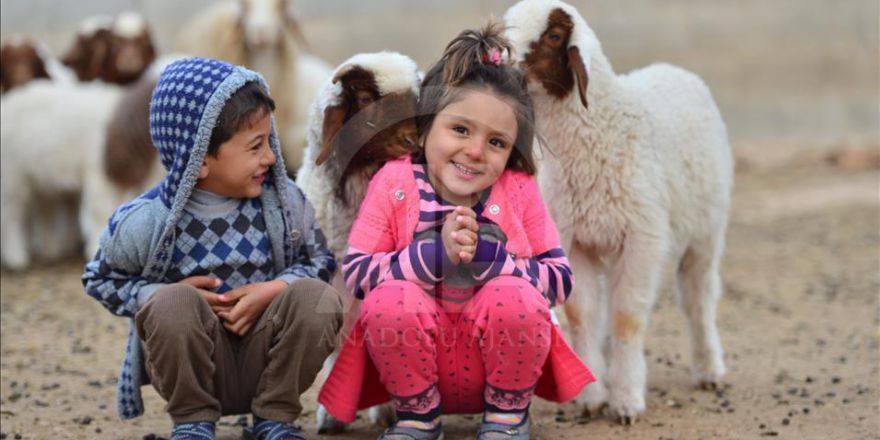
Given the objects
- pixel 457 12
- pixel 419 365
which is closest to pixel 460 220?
pixel 419 365

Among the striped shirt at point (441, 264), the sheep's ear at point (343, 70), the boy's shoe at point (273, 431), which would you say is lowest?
the boy's shoe at point (273, 431)

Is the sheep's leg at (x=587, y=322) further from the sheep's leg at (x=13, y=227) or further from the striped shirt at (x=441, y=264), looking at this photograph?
the sheep's leg at (x=13, y=227)

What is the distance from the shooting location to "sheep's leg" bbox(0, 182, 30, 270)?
7922 millimetres

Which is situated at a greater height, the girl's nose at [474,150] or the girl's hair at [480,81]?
the girl's hair at [480,81]

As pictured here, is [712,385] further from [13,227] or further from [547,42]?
[13,227]

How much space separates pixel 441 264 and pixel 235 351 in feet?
2.22

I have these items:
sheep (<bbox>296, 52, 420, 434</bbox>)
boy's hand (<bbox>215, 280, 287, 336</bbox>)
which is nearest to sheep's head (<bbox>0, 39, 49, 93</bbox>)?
sheep (<bbox>296, 52, 420, 434</bbox>)

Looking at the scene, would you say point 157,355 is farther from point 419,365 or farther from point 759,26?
point 759,26

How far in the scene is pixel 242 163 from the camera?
3.52m

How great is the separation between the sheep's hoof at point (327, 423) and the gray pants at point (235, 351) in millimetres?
399

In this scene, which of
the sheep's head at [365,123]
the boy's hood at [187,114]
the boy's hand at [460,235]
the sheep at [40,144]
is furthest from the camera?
the sheep at [40,144]

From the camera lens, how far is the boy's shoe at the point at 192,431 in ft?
11.2

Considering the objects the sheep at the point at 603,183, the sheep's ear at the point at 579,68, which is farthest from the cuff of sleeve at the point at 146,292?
the sheep's ear at the point at 579,68

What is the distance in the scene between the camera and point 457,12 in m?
15.6
